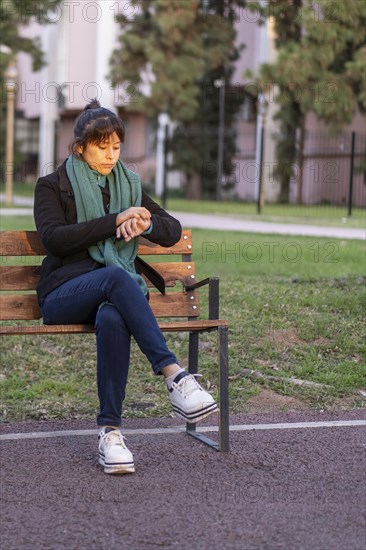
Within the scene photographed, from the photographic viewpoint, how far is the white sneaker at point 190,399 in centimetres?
471

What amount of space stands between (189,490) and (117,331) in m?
0.74

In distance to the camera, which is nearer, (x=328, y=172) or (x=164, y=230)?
(x=164, y=230)

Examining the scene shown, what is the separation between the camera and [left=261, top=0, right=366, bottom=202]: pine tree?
27172 millimetres

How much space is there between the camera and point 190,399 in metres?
4.71

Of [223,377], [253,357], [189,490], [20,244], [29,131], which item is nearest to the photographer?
[189,490]

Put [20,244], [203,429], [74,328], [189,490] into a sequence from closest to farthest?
[189,490] < [74,328] < [20,244] < [203,429]

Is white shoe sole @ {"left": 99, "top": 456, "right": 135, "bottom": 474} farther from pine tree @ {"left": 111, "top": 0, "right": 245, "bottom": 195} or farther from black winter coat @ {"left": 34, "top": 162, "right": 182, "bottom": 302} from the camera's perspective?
pine tree @ {"left": 111, "top": 0, "right": 245, "bottom": 195}

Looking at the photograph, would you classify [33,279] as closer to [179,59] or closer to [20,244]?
[20,244]

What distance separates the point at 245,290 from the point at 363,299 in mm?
943

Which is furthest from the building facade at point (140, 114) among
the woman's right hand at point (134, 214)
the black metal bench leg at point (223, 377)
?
the black metal bench leg at point (223, 377)

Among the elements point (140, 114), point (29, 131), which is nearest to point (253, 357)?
point (140, 114)

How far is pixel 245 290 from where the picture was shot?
8414 mm

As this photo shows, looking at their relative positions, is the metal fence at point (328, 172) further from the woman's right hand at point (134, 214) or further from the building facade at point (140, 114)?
the woman's right hand at point (134, 214)

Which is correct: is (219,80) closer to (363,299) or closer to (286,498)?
(363,299)
